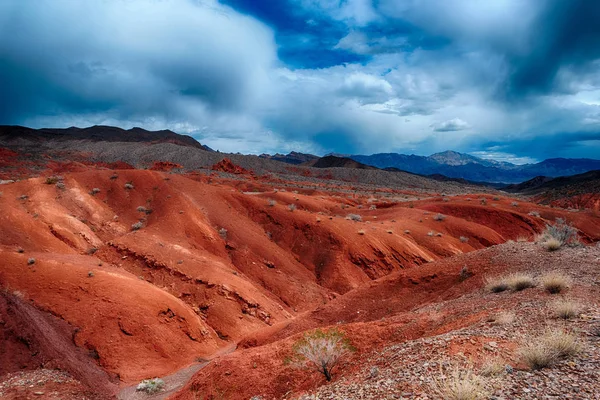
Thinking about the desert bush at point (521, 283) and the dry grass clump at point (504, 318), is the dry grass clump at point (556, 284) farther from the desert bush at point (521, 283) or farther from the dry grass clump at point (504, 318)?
the dry grass clump at point (504, 318)

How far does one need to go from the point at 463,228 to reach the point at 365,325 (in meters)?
30.0

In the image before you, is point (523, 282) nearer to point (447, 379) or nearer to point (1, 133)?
point (447, 379)

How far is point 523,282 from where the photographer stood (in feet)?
31.1

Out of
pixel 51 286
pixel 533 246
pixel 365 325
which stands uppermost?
pixel 533 246

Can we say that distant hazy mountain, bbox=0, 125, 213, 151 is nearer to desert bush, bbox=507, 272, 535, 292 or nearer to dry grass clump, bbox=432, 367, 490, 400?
desert bush, bbox=507, 272, 535, 292

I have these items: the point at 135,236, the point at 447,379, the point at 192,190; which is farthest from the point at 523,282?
the point at 192,190

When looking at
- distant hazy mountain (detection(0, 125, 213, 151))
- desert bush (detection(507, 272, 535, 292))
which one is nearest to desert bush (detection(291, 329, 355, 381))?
desert bush (detection(507, 272, 535, 292))

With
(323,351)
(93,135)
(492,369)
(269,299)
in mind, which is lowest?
(269,299)

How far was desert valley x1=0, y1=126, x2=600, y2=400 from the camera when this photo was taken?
618 centimetres

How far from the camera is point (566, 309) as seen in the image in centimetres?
675

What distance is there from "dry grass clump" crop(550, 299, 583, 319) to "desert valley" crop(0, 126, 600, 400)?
0.18 ft

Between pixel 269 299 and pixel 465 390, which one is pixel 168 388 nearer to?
pixel 269 299

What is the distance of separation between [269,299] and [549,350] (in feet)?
59.9

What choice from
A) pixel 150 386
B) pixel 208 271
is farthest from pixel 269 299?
pixel 150 386
